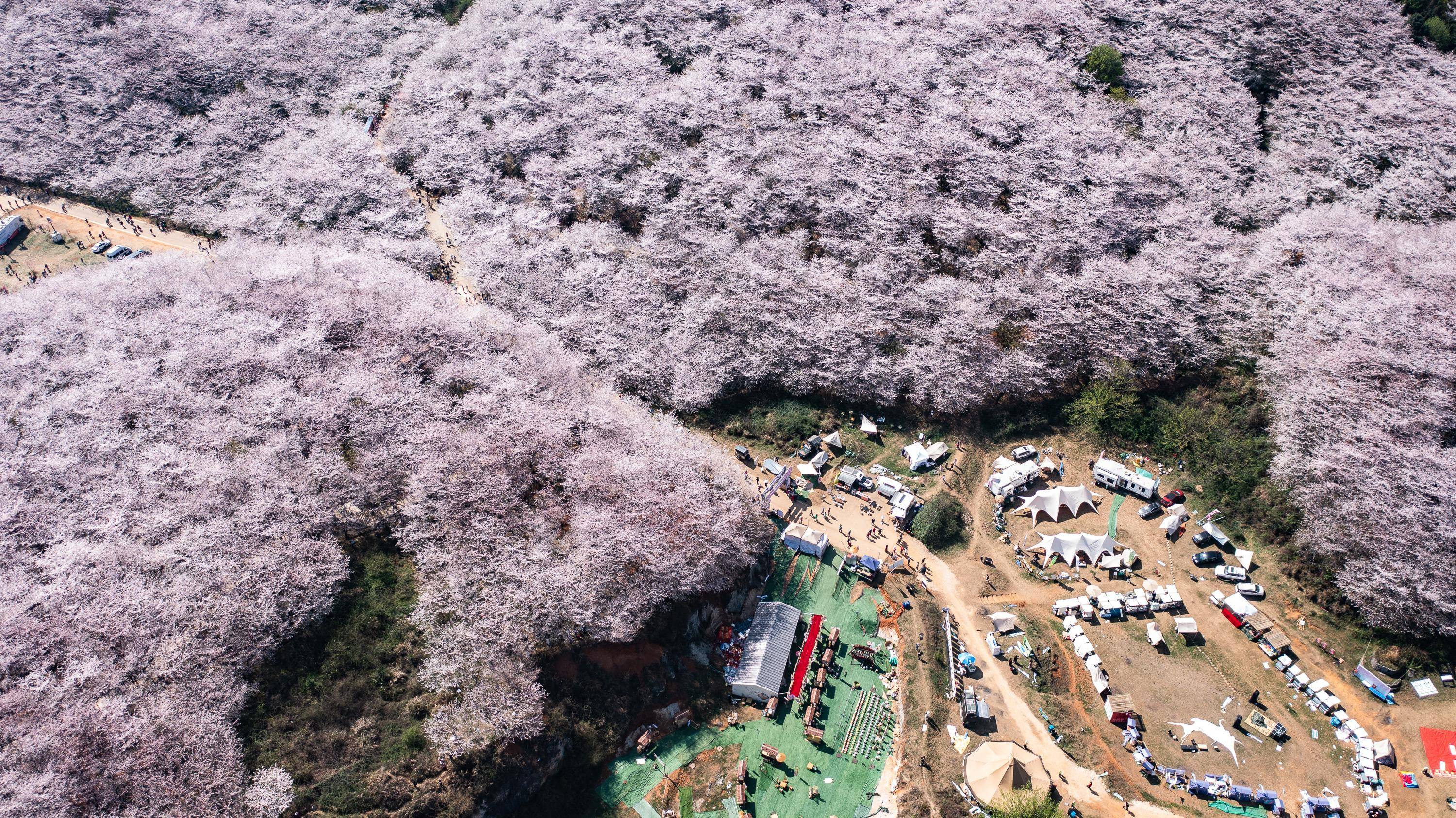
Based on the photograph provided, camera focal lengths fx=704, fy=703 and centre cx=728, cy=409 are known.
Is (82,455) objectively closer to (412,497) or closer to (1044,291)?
(412,497)

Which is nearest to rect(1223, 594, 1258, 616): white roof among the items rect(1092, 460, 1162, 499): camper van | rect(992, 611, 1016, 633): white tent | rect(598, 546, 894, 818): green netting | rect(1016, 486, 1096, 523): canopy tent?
rect(1092, 460, 1162, 499): camper van

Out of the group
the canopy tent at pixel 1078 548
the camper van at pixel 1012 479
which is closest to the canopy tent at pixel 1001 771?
the canopy tent at pixel 1078 548

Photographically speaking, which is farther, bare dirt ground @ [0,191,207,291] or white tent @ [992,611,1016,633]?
bare dirt ground @ [0,191,207,291]

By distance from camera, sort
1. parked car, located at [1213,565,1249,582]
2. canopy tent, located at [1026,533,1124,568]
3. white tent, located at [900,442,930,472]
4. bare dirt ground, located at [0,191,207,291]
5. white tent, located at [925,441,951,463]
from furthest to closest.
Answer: bare dirt ground, located at [0,191,207,291] < white tent, located at [925,441,951,463] < white tent, located at [900,442,930,472] < canopy tent, located at [1026,533,1124,568] < parked car, located at [1213,565,1249,582]

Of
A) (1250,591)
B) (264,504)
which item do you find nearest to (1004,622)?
(1250,591)

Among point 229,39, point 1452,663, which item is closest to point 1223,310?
point 1452,663

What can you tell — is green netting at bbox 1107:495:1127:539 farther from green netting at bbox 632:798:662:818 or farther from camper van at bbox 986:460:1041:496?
green netting at bbox 632:798:662:818

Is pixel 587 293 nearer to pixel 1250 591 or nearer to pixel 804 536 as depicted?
pixel 804 536
